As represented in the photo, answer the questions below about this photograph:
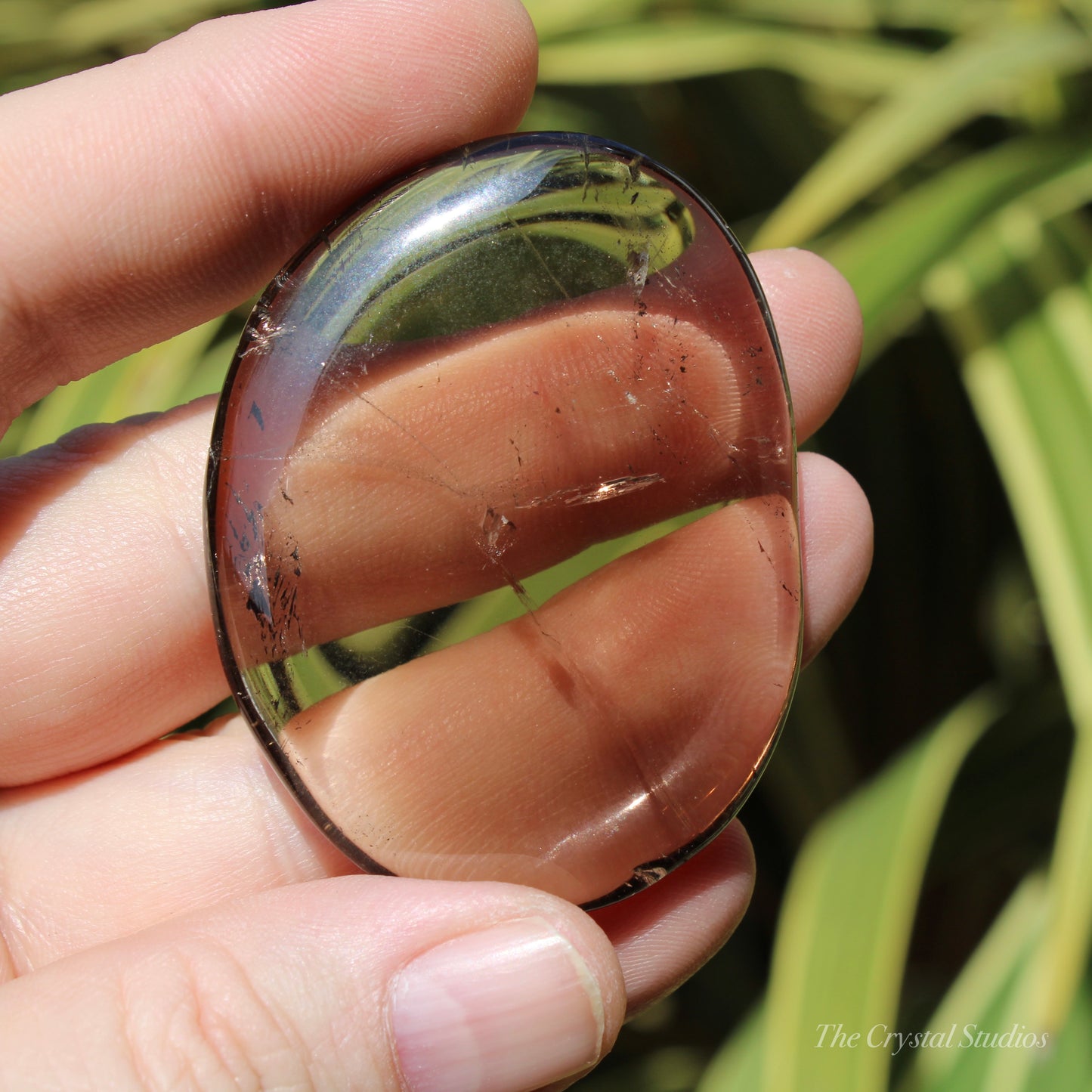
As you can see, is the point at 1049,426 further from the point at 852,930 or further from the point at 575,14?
the point at 575,14

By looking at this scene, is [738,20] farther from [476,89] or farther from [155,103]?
[155,103]

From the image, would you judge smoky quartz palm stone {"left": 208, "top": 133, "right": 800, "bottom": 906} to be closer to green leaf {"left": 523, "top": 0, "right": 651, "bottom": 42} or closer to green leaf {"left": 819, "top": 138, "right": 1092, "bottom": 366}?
green leaf {"left": 819, "top": 138, "right": 1092, "bottom": 366}

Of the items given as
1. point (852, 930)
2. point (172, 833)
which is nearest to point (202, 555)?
point (172, 833)

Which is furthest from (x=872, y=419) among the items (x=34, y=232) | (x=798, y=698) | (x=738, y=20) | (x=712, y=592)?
(x=34, y=232)

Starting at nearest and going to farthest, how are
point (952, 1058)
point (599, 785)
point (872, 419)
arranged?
point (599, 785) → point (952, 1058) → point (872, 419)

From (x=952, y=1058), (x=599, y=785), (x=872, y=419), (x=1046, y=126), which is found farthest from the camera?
(x=872, y=419)

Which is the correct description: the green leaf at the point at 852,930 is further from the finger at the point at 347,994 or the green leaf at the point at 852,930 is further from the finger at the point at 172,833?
the finger at the point at 347,994

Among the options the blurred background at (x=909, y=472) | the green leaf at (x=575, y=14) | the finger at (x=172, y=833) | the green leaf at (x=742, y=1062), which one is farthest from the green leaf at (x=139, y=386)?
the green leaf at (x=742, y=1062)
